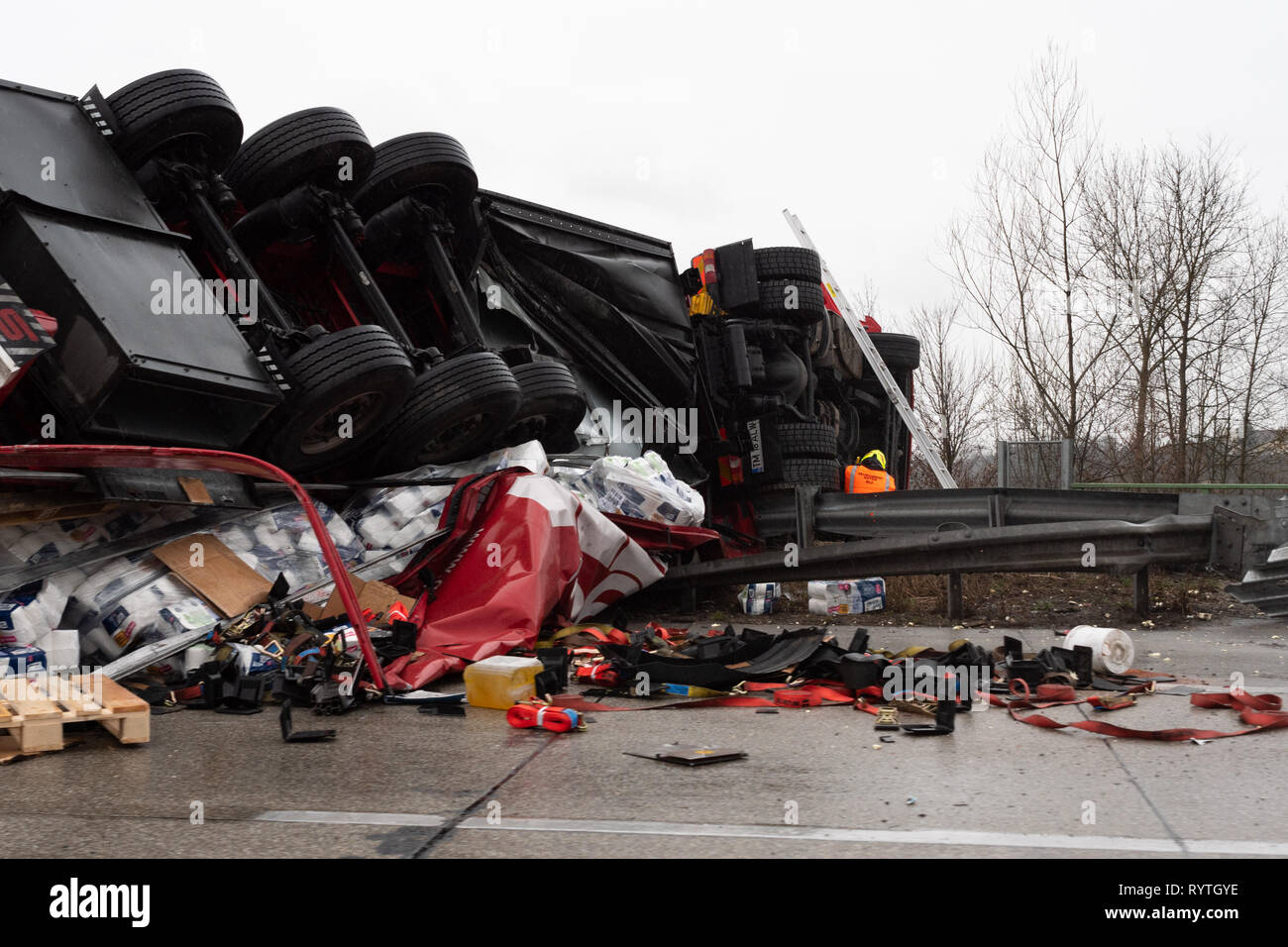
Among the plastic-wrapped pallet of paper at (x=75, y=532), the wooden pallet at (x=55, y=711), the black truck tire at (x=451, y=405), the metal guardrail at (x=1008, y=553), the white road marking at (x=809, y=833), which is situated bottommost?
the white road marking at (x=809, y=833)

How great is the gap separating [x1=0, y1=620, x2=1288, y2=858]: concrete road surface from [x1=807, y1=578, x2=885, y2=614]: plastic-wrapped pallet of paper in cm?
336

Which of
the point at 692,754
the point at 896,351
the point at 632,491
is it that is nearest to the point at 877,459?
the point at 896,351

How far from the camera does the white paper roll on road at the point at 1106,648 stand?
4559mm

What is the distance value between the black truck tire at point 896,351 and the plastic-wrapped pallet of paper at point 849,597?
5.37m

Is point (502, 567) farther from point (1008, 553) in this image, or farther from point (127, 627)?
point (1008, 553)

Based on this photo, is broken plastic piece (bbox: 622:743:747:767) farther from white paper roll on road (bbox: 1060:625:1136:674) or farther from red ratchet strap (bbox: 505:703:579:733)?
white paper roll on road (bbox: 1060:625:1136:674)

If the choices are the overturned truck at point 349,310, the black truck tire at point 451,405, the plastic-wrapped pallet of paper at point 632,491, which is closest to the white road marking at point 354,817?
the overturned truck at point 349,310

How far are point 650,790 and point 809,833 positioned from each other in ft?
1.94

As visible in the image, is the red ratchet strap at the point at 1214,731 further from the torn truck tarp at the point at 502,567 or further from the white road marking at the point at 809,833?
the torn truck tarp at the point at 502,567

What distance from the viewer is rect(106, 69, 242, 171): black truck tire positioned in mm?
5805

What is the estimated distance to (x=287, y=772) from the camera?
3.29 m

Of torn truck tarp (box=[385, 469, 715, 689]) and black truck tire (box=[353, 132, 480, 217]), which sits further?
black truck tire (box=[353, 132, 480, 217])

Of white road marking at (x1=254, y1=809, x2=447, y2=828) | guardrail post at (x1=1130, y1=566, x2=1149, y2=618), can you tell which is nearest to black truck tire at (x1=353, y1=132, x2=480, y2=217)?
guardrail post at (x1=1130, y1=566, x2=1149, y2=618)
